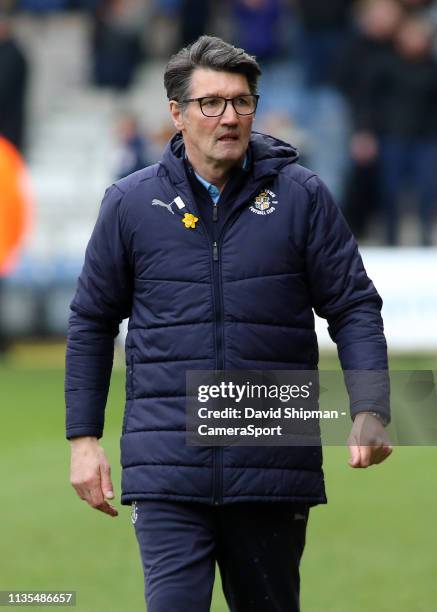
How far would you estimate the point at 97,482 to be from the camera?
499 centimetres

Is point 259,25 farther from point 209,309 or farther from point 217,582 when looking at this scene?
point 209,309

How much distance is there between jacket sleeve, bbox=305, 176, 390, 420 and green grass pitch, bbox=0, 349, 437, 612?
2568mm

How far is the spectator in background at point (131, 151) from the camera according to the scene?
18.5m

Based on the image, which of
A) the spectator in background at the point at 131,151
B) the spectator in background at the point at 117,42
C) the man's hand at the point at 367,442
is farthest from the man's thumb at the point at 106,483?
the spectator in background at the point at 117,42

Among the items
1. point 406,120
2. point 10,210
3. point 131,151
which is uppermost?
point 406,120

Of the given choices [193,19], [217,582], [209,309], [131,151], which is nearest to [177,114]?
[209,309]

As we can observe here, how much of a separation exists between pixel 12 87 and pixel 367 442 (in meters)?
16.0

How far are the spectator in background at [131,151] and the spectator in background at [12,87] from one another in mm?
1718

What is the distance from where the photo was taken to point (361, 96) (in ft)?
62.0

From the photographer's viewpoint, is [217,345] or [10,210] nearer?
[217,345]

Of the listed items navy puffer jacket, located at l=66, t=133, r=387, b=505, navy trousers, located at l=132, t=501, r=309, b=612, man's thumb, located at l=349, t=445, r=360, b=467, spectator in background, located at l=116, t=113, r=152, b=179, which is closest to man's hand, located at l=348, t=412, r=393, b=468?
man's thumb, located at l=349, t=445, r=360, b=467

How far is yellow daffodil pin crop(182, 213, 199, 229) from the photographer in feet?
16.3

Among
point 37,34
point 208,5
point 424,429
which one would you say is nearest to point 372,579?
point 424,429

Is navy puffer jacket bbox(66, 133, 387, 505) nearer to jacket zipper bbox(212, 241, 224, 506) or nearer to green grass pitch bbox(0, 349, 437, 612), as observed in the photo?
jacket zipper bbox(212, 241, 224, 506)
